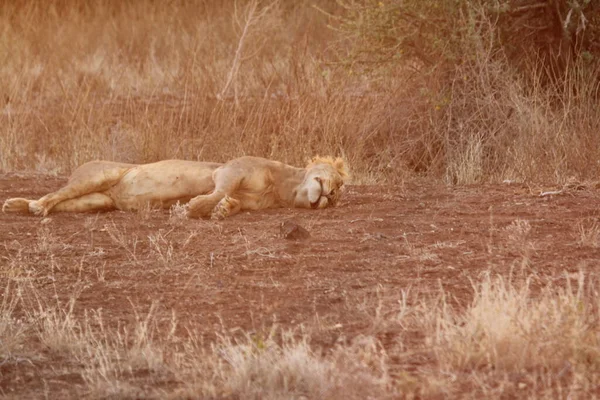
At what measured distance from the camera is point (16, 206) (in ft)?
27.5

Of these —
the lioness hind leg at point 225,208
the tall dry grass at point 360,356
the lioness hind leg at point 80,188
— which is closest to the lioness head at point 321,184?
the lioness hind leg at point 225,208

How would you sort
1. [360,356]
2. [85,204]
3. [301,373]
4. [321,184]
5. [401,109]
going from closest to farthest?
[301,373] < [360,356] < [321,184] < [85,204] < [401,109]

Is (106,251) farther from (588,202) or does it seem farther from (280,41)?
(280,41)

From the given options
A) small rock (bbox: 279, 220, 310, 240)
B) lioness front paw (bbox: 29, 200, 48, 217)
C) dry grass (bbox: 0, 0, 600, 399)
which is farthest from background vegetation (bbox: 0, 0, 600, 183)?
small rock (bbox: 279, 220, 310, 240)

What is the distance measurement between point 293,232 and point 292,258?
46 centimetres

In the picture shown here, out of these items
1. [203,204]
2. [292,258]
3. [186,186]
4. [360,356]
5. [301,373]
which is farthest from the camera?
[186,186]

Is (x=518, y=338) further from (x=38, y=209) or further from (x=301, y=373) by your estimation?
(x=38, y=209)

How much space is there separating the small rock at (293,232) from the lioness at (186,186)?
104 cm

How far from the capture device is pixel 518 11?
1182 centimetres

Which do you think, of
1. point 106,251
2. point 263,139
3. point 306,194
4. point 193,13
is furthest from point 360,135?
point 193,13

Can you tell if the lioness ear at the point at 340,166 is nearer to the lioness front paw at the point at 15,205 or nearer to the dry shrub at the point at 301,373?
the lioness front paw at the point at 15,205

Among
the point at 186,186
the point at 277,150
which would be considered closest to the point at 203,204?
the point at 186,186

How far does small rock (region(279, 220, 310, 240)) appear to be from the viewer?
7152mm

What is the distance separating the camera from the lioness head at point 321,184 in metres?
8.33
